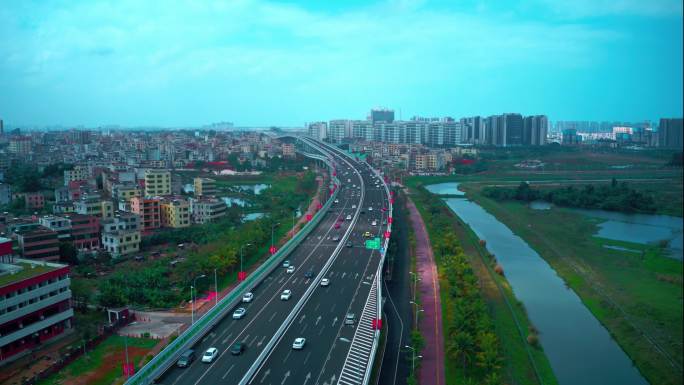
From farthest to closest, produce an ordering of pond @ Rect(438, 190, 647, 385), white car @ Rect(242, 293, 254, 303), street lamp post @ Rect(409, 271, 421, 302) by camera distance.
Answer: street lamp post @ Rect(409, 271, 421, 302)
white car @ Rect(242, 293, 254, 303)
pond @ Rect(438, 190, 647, 385)

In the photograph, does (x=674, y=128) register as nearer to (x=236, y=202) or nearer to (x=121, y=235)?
(x=121, y=235)

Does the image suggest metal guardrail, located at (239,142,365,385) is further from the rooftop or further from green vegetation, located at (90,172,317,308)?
the rooftop

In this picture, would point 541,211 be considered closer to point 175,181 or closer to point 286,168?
point 175,181

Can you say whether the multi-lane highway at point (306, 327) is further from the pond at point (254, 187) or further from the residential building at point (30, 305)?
the pond at point (254, 187)

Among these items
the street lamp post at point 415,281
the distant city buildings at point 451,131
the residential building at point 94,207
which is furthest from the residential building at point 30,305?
the distant city buildings at point 451,131

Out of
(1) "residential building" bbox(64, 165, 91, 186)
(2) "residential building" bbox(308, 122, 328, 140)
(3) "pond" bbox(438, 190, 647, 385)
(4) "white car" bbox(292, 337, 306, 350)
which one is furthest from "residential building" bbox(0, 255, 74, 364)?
(2) "residential building" bbox(308, 122, 328, 140)

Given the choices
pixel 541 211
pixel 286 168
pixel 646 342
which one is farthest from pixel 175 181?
pixel 646 342
